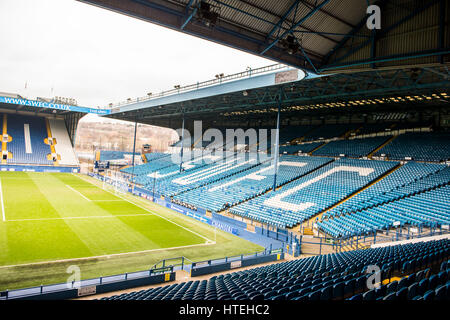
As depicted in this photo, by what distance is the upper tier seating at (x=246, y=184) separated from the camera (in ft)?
95.7

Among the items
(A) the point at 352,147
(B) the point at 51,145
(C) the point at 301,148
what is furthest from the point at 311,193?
(B) the point at 51,145

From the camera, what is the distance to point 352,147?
107ft

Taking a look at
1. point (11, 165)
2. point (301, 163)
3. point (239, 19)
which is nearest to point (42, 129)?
point (11, 165)

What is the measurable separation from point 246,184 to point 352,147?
12.6 m

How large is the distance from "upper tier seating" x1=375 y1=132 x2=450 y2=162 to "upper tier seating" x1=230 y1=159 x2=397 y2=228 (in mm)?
2063

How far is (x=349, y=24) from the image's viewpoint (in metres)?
12.7

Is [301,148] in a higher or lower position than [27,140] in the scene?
lower

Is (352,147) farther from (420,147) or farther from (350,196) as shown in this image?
(350,196)

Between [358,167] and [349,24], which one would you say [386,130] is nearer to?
[358,167]

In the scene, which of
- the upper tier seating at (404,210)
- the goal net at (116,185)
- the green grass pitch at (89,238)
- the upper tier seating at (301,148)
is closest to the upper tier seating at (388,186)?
the upper tier seating at (404,210)

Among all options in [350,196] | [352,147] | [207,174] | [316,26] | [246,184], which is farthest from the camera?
[207,174]

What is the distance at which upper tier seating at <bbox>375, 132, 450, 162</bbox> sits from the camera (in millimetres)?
25233

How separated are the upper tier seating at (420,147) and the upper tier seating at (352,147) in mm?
1314

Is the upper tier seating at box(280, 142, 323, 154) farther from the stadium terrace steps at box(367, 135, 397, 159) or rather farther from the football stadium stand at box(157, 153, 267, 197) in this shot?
the stadium terrace steps at box(367, 135, 397, 159)
